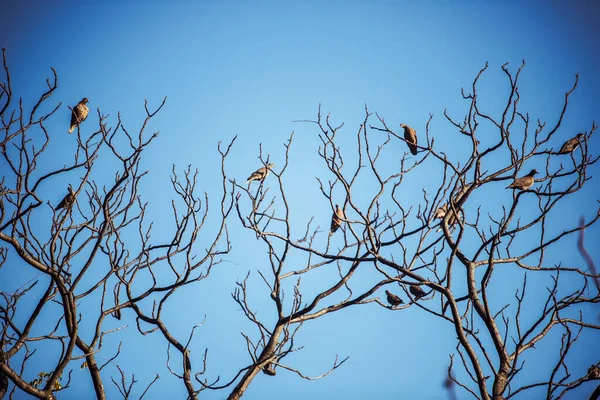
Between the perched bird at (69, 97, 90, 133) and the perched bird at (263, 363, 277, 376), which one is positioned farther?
the perched bird at (69, 97, 90, 133)

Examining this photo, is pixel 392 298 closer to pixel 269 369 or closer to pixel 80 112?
pixel 269 369

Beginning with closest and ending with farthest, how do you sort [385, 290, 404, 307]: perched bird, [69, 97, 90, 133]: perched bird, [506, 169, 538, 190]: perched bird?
[506, 169, 538, 190]: perched bird → [69, 97, 90, 133]: perched bird → [385, 290, 404, 307]: perched bird

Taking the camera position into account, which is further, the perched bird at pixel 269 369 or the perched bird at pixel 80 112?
the perched bird at pixel 80 112

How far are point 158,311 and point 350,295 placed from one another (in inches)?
61.5

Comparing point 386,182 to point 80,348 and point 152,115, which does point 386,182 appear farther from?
point 80,348

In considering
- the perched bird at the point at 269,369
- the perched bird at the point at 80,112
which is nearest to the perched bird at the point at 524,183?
the perched bird at the point at 269,369

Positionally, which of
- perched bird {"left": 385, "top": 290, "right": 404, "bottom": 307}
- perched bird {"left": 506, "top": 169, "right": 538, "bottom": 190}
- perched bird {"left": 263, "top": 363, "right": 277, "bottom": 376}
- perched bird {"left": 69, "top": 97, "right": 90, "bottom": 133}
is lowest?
perched bird {"left": 263, "top": 363, "right": 277, "bottom": 376}

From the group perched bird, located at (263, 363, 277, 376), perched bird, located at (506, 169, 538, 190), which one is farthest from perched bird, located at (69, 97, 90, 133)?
perched bird, located at (506, 169, 538, 190)

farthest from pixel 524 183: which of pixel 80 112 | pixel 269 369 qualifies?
pixel 80 112

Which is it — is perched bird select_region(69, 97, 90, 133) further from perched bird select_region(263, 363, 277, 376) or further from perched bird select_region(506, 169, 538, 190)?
perched bird select_region(506, 169, 538, 190)

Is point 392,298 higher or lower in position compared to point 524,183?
higher

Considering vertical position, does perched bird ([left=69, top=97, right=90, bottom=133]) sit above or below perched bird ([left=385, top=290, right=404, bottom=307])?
above

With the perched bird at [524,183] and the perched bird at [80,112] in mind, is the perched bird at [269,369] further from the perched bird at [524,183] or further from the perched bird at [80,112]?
the perched bird at [80,112]

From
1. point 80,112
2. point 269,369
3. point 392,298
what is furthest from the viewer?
point 392,298
